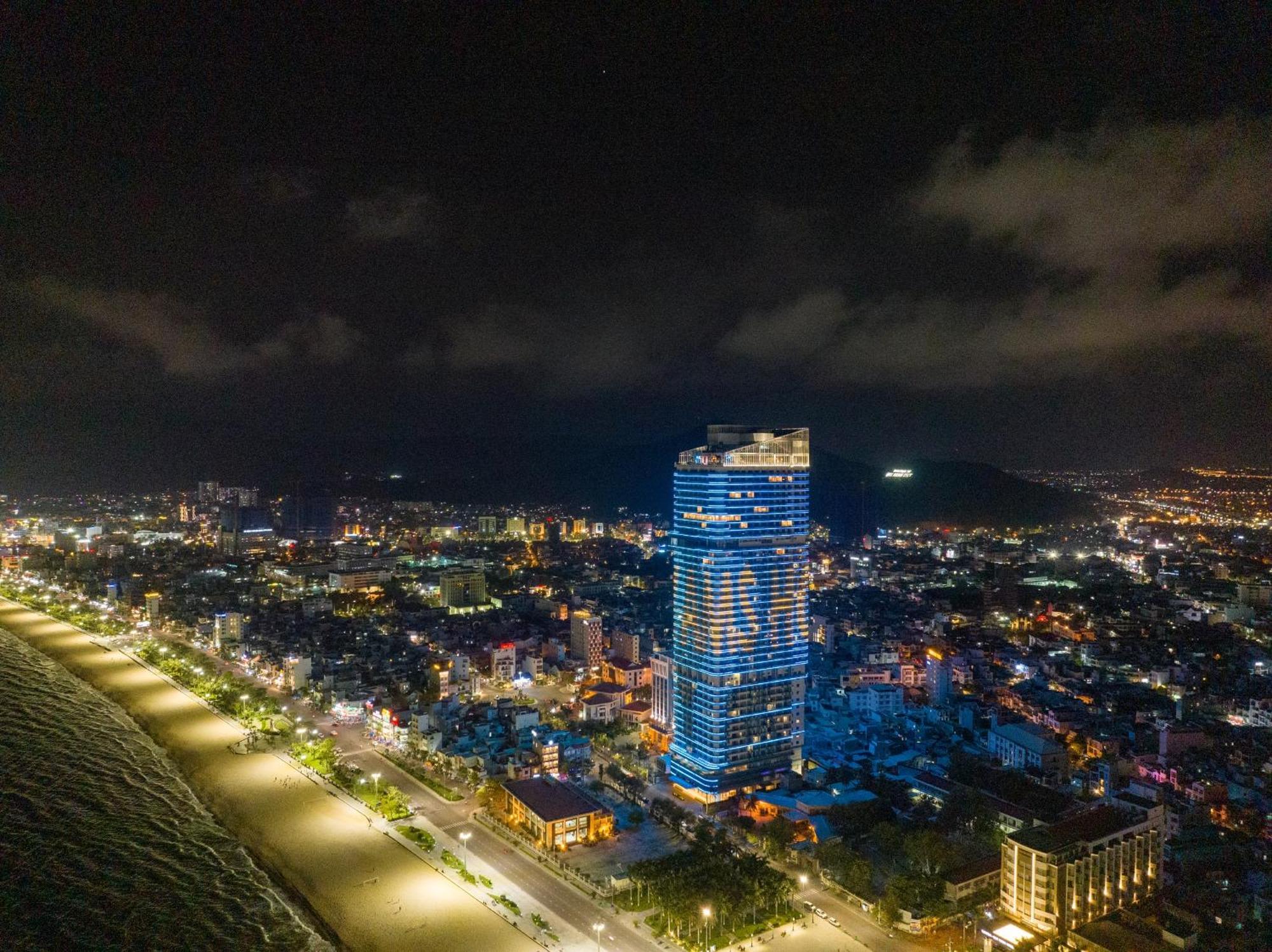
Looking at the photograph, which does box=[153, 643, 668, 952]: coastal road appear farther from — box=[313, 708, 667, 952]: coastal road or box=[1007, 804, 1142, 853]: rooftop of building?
box=[1007, 804, 1142, 853]: rooftop of building

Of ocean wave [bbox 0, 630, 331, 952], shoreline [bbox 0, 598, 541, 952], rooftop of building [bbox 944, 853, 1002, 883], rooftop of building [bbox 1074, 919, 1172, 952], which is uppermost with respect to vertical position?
rooftop of building [bbox 1074, 919, 1172, 952]

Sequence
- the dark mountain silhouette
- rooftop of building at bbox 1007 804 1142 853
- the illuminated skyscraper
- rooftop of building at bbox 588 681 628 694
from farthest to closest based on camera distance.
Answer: the dark mountain silhouette
rooftop of building at bbox 588 681 628 694
the illuminated skyscraper
rooftop of building at bbox 1007 804 1142 853

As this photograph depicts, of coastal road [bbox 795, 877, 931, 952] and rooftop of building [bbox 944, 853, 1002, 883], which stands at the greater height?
rooftop of building [bbox 944, 853, 1002, 883]

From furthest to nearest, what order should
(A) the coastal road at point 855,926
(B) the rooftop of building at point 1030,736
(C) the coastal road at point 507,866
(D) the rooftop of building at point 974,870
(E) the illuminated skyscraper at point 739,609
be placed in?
1. (B) the rooftop of building at point 1030,736
2. (E) the illuminated skyscraper at point 739,609
3. (D) the rooftop of building at point 974,870
4. (C) the coastal road at point 507,866
5. (A) the coastal road at point 855,926

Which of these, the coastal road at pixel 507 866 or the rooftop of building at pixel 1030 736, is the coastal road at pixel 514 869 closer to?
the coastal road at pixel 507 866

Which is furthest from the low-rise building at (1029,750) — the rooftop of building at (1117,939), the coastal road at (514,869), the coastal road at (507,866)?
the coastal road at (514,869)

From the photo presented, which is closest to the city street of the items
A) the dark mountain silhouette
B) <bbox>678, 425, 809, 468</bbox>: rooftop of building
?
<bbox>678, 425, 809, 468</bbox>: rooftop of building

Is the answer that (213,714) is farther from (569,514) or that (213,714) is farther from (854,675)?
(569,514)
